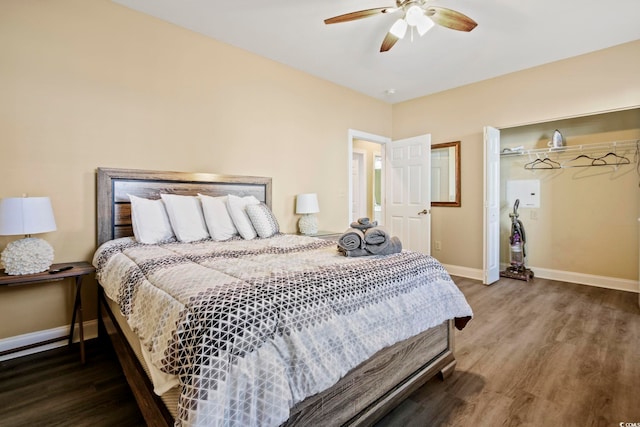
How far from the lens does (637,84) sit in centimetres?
334

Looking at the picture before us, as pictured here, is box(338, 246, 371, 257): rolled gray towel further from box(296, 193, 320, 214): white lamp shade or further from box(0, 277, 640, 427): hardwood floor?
box(296, 193, 320, 214): white lamp shade


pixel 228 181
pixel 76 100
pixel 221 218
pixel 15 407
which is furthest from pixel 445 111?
pixel 15 407

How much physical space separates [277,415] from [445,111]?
16.0ft

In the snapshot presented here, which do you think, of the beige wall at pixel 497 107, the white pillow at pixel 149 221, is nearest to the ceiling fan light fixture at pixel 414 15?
the beige wall at pixel 497 107

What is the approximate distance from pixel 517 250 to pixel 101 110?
511 cm

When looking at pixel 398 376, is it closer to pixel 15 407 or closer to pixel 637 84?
pixel 15 407

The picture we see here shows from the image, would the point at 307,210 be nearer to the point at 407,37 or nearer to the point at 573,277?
the point at 407,37

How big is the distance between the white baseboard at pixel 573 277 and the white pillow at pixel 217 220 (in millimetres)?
3508

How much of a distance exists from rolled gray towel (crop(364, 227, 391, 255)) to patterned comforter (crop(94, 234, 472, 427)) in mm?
87

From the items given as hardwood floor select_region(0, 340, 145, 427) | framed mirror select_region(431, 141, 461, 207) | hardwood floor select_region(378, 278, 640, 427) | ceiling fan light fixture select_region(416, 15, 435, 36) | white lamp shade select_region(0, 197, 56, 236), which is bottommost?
hardwood floor select_region(378, 278, 640, 427)

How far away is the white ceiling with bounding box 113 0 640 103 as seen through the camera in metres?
2.71

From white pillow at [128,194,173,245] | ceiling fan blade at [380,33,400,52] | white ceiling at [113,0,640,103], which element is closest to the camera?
white pillow at [128,194,173,245]

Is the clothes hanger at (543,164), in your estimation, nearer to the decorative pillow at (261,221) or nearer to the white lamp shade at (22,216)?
the decorative pillow at (261,221)

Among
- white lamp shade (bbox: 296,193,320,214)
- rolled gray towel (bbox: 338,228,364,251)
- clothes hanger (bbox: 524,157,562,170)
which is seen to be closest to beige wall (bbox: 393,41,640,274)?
clothes hanger (bbox: 524,157,562,170)
